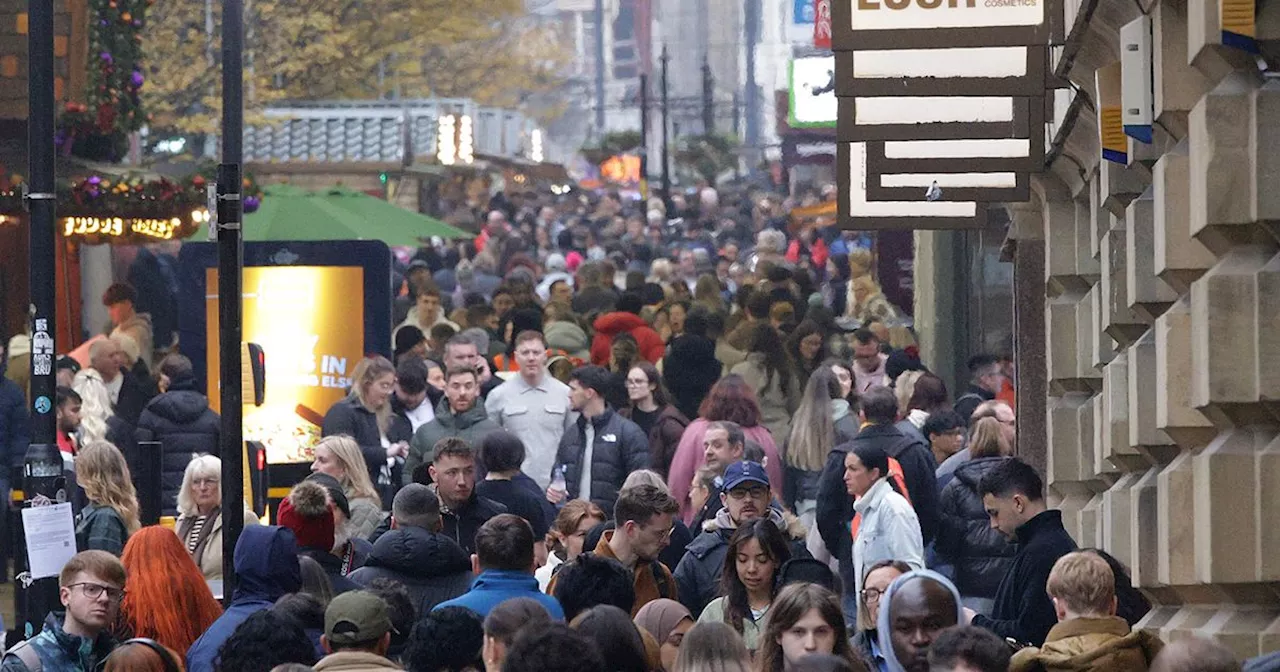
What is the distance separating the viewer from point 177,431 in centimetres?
1642

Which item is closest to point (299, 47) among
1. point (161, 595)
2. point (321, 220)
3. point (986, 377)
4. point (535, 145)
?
point (321, 220)

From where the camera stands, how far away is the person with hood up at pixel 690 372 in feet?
63.1

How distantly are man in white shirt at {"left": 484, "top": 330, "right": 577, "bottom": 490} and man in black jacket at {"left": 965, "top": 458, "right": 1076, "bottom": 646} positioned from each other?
6.72 metres

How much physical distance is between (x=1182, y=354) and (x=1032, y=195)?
5639mm

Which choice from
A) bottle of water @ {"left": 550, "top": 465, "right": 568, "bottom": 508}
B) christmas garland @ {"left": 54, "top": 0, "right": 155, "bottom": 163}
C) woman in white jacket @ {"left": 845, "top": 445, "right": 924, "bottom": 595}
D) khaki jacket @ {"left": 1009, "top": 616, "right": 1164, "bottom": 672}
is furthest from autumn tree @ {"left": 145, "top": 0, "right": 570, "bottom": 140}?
khaki jacket @ {"left": 1009, "top": 616, "right": 1164, "bottom": 672}

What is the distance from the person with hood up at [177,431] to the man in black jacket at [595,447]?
2.24 metres

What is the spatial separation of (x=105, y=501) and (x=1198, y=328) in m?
6.96

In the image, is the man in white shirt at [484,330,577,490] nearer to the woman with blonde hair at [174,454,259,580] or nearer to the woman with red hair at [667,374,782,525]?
the woman with red hair at [667,374,782,525]

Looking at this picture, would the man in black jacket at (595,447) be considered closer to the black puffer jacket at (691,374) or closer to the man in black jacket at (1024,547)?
the black puffer jacket at (691,374)

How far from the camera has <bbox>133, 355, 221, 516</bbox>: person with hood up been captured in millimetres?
16312

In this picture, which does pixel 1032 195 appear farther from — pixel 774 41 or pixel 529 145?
pixel 774 41

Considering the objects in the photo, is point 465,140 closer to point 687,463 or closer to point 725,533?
point 687,463

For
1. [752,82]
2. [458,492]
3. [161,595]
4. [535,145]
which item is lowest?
[161,595]

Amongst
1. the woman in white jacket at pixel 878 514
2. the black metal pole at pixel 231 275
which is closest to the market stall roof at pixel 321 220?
the black metal pole at pixel 231 275
